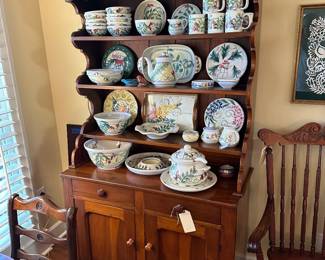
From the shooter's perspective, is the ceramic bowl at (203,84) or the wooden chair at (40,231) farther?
the ceramic bowl at (203,84)

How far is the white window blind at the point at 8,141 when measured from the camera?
1.76 m

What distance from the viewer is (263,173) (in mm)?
1743

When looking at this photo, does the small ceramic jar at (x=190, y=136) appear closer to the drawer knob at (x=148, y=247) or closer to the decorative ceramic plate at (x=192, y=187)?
the decorative ceramic plate at (x=192, y=187)

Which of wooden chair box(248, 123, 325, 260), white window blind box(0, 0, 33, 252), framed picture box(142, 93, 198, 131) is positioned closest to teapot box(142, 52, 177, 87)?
framed picture box(142, 93, 198, 131)

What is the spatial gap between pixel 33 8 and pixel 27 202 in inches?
49.3

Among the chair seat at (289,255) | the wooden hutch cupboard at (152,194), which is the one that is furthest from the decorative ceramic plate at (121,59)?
the chair seat at (289,255)

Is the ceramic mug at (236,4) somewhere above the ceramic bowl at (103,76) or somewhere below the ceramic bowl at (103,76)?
above

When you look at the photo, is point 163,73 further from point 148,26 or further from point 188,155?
point 188,155

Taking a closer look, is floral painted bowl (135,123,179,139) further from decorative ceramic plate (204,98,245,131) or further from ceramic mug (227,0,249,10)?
ceramic mug (227,0,249,10)

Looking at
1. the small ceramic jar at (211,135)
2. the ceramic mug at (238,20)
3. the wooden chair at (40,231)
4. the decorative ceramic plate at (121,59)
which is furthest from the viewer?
the decorative ceramic plate at (121,59)

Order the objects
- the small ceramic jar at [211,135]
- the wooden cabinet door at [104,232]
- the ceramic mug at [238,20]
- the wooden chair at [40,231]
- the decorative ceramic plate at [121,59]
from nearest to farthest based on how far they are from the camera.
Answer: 1. the wooden chair at [40,231]
2. the ceramic mug at [238,20]
3. the small ceramic jar at [211,135]
4. the wooden cabinet door at [104,232]
5. the decorative ceramic plate at [121,59]

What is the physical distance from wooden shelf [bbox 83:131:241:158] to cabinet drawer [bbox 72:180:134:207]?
0.84 feet

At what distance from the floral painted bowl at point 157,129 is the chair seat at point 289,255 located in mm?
783

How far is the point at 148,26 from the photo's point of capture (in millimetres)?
1493
